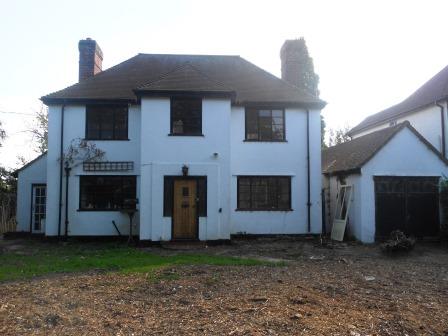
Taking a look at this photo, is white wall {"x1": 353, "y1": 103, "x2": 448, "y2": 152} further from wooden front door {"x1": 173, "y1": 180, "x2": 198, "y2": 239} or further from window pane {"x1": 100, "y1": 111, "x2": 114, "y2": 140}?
window pane {"x1": 100, "y1": 111, "x2": 114, "y2": 140}

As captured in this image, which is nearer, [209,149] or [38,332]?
[38,332]

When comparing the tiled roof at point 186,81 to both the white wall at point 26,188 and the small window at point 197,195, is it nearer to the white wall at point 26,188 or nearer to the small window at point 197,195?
the small window at point 197,195

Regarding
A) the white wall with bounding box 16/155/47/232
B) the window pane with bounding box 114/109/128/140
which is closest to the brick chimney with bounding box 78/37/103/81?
the window pane with bounding box 114/109/128/140

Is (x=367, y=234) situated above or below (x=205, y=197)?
below

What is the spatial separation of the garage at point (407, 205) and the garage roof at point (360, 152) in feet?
3.08

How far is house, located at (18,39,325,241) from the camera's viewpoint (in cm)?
1369

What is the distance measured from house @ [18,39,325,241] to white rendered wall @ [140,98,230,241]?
4 cm

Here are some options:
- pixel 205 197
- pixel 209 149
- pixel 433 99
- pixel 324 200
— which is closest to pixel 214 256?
pixel 205 197

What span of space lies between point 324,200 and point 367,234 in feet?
11.8

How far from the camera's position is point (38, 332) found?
17.2 feet

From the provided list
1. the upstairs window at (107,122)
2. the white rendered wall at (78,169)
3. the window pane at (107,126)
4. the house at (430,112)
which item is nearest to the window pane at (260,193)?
the white rendered wall at (78,169)

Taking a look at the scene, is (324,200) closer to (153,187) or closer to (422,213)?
(422,213)

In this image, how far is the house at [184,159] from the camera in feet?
44.9

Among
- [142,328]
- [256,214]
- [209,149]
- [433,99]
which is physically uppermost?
[433,99]
